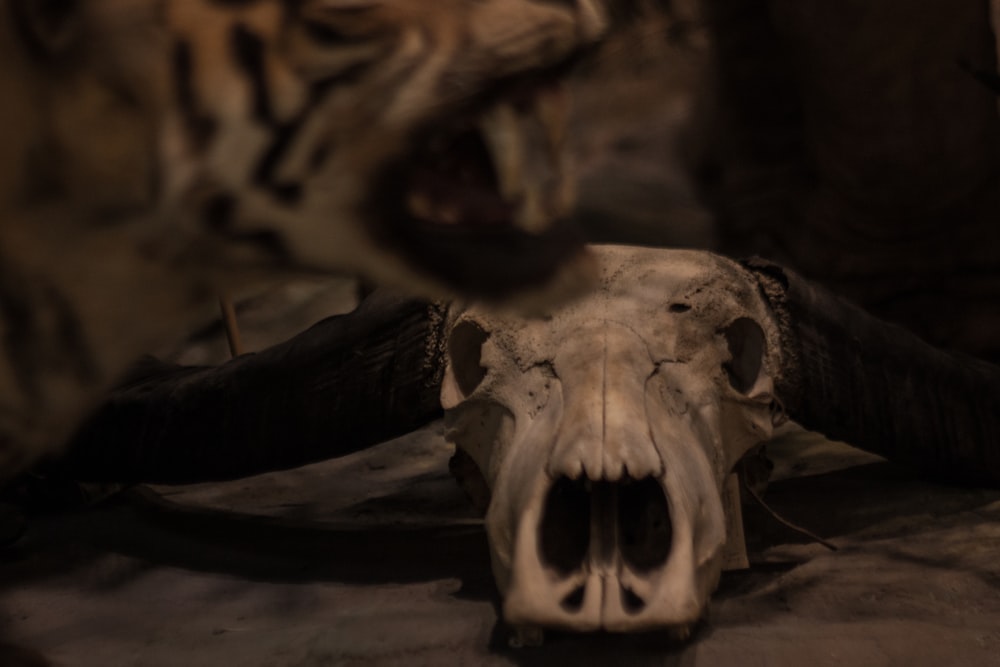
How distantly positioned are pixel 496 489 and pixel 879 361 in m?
1.17

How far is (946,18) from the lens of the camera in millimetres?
4148

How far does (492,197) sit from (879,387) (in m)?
2.15

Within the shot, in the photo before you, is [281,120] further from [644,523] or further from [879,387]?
[879,387]

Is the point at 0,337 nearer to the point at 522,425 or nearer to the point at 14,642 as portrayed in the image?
the point at 522,425

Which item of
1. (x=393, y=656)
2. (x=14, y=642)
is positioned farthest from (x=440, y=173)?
(x=14, y=642)

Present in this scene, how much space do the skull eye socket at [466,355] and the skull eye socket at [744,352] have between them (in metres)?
0.57

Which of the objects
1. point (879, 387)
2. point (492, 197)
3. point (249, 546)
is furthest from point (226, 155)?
point (249, 546)

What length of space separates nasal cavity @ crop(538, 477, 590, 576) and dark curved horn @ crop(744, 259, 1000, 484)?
2.49ft

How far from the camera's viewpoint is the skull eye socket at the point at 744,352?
9.18 feet

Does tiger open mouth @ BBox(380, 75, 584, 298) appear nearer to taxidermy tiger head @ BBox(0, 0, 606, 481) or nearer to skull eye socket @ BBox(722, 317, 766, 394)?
taxidermy tiger head @ BBox(0, 0, 606, 481)

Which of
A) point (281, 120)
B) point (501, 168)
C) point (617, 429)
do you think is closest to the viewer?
point (281, 120)

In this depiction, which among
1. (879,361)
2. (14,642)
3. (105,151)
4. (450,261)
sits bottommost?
(14,642)

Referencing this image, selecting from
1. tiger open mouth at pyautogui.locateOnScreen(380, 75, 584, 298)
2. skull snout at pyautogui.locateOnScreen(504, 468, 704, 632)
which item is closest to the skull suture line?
skull snout at pyautogui.locateOnScreen(504, 468, 704, 632)

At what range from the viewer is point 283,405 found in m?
3.15
